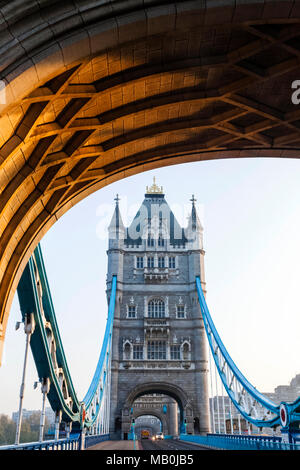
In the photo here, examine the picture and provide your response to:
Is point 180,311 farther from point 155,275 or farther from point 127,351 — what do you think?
point 127,351

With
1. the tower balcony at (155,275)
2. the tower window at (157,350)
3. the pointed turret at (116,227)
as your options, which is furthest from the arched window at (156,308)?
the pointed turret at (116,227)

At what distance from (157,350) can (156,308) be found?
5.19 metres

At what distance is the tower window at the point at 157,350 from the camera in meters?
53.5

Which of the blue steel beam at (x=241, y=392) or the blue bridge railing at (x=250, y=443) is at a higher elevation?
the blue steel beam at (x=241, y=392)

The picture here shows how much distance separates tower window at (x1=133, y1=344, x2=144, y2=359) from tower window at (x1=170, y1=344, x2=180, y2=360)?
11.4 feet

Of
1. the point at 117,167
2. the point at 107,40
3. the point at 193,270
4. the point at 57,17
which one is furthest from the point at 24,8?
the point at 193,270

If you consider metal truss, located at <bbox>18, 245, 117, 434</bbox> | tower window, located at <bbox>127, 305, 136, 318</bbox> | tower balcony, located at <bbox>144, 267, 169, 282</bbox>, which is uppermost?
tower balcony, located at <bbox>144, 267, 169, 282</bbox>

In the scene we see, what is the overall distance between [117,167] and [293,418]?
31.7 feet

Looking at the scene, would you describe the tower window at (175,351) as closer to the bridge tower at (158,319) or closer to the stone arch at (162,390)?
the bridge tower at (158,319)

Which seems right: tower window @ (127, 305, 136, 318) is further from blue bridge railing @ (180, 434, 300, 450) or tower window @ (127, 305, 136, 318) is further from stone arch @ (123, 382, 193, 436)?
blue bridge railing @ (180, 434, 300, 450)

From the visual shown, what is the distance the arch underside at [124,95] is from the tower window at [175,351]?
136 feet

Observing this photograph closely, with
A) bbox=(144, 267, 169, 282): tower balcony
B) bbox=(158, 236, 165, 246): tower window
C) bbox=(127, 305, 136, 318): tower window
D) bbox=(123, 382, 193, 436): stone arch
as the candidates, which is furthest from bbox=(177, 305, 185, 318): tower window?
bbox=(158, 236, 165, 246): tower window

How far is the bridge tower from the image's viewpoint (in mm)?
51281
